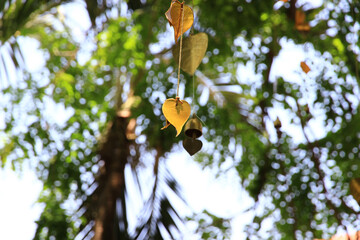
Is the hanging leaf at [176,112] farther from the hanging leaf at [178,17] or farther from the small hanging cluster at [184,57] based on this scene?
the hanging leaf at [178,17]

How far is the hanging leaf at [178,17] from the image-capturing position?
0.75 metres

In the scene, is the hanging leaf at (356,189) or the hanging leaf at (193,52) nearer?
the hanging leaf at (193,52)

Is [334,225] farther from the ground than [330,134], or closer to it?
closer to it

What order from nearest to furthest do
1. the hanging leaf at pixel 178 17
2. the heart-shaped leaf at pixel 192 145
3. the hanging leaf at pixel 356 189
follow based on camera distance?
the hanging leaf at pixel 178 17
the heart-shaped leaf at pixel 192 145
the hanging leaf at pixel 356 189

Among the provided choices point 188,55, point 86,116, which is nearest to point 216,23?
point 86,116

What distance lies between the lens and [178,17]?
762mm

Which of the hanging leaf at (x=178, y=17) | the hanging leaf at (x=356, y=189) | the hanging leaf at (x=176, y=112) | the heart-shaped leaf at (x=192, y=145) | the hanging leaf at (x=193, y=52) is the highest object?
the hanging leaf at (x=178, y=17)

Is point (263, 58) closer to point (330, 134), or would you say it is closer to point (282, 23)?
point (282, 23)

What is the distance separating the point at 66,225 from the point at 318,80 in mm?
1957

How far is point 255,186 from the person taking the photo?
3.27 meters

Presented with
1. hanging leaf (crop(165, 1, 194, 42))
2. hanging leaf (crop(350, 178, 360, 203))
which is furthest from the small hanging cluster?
hanging leaf (crop(350, 178, 360, 203))

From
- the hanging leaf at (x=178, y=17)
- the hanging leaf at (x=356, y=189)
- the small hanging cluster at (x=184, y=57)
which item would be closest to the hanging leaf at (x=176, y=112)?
the small hanging cluster at (x=184, y=57)

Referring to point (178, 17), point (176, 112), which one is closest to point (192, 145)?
point (176, 112)

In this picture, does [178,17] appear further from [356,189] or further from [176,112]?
[356,189]
